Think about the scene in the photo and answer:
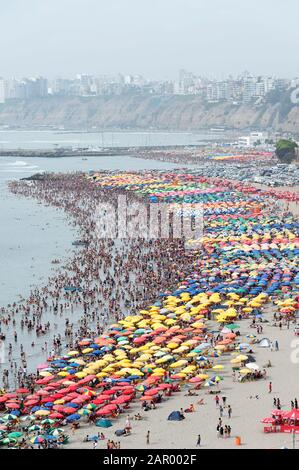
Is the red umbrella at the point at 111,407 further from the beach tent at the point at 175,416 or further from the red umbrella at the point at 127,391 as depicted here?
the beach tent at the point at 175,416

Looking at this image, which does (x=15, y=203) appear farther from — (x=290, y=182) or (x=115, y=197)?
(x=290, y=182)

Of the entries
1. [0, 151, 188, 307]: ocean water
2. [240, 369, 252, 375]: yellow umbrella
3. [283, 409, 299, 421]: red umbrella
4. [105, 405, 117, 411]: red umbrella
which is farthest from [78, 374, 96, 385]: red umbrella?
[0, 151, 188, 307]: ocean water

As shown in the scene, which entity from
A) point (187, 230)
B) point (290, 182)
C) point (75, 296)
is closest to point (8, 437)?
point (75, 296)

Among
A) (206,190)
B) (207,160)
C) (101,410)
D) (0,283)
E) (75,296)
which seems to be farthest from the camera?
(207,160)

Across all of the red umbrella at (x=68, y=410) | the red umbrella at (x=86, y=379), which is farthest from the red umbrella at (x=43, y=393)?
the red umbrella at (x=68, y=410)

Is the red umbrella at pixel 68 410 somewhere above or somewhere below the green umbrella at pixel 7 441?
above

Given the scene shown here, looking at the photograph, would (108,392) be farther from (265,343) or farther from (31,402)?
(265,343)

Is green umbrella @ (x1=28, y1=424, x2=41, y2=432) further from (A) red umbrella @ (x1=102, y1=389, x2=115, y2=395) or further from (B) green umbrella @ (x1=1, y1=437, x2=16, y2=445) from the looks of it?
(A) red umbrella @ (x1=102, y1=389, x2=115, y2=395)

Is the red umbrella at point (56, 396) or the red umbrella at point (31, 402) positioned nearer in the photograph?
the red umbrella at point (31, 402)
